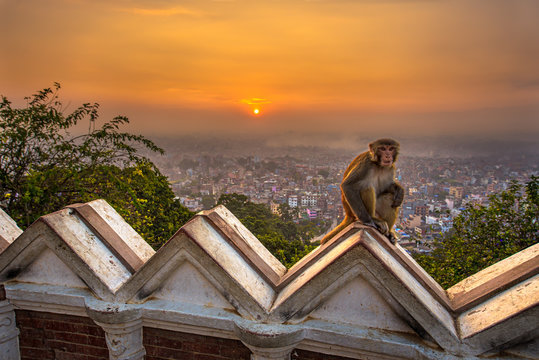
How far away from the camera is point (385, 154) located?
338 cm

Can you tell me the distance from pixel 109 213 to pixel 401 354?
234cm

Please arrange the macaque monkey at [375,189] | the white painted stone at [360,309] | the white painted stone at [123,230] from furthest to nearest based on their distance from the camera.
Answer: the macaque monkey at [375,189], the white painted stone at [123,230], the white painted stone at [360,309]

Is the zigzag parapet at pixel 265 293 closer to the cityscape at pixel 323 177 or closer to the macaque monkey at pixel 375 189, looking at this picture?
the macaque monkey at pixel 375 189

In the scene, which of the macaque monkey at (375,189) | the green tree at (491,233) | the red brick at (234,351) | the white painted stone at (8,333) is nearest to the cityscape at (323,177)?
the green tree at (491,233)

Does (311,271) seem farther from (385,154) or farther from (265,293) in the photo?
(385,154)

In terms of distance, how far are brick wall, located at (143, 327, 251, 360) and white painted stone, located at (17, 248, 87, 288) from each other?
623mm

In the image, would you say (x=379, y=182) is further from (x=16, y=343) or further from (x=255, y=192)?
(x=255, y=192)

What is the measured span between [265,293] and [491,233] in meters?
10.5

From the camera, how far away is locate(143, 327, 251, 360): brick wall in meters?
2.35

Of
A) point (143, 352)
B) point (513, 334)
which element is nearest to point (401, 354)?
point (513, 334)

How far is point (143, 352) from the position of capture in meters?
2.51

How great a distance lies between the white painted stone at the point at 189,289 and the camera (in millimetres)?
2363

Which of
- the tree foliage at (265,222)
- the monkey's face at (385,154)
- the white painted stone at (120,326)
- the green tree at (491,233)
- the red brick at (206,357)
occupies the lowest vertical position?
the tree foliage at (265,222)

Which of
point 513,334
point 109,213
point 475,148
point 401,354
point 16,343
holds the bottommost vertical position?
point 475,148
